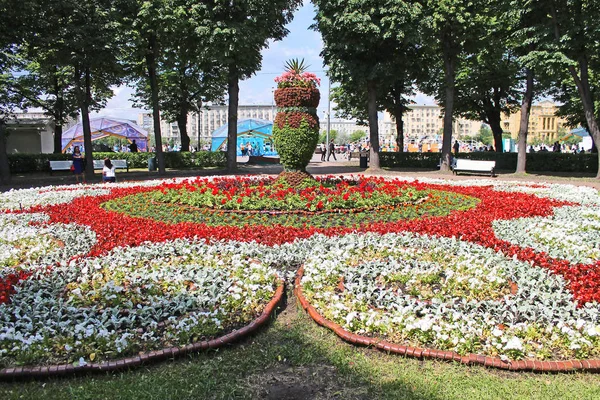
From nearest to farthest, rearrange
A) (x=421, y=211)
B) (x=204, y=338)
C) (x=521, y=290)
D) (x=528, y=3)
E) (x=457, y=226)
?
(x=204, y=338) < (x=521, y=290) < (x=457, y=226) < (x=421, y=211) < (x=528, y=3)

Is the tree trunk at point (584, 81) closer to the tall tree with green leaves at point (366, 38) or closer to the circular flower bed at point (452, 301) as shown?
the tall tree with green leaves at point (366, 38)

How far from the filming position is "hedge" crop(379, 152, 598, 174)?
26516mm

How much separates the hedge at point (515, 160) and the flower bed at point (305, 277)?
779 inches

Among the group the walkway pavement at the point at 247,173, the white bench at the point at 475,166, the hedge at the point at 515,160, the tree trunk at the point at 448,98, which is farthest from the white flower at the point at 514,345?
the hedge at the point at 515,160

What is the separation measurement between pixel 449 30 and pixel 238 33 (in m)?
10.1

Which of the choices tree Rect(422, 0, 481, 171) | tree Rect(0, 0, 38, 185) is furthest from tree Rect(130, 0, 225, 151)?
tree Rect(422, 0, 481, 171)

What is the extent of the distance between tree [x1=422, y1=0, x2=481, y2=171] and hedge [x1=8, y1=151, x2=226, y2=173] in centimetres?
1400

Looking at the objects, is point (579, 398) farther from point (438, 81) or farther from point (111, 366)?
point (438, 81)

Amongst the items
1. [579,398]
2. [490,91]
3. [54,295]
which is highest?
[490,91]

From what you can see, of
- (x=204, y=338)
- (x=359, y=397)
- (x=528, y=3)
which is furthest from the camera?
(x=528, y=3)

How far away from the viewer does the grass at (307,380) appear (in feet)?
11.2

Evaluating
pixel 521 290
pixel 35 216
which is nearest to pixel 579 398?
pixel 521 290

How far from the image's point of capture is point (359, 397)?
11.1ft

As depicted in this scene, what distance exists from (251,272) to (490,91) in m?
33.1
